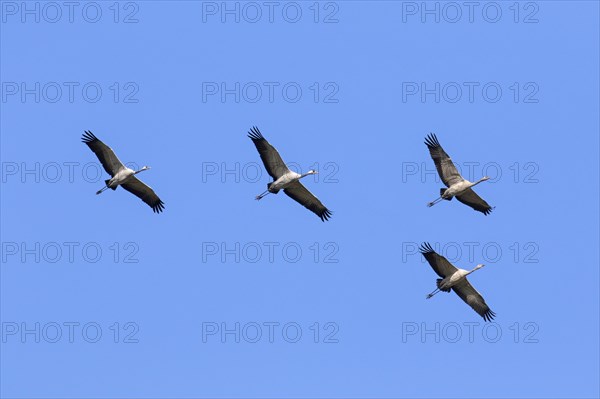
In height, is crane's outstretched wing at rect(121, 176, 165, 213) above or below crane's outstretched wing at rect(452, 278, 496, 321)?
above

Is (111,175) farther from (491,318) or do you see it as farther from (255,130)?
(491,318)

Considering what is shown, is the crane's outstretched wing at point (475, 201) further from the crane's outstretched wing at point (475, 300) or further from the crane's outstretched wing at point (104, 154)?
the crane's outstretched wing at point (104, 154)

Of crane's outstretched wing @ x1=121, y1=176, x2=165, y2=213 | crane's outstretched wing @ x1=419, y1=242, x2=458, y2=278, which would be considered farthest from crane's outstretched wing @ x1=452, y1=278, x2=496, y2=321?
crane's outstretched wing @ x1=121, y1=176, x2=165, y2=213

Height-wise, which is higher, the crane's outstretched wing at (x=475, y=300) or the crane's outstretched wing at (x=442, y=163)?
the crane's outstretched wing at (x=442, y=163)

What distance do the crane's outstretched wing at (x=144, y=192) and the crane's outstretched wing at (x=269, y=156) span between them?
245 inches

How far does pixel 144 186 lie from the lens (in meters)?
79.1

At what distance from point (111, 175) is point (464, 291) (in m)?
16.5

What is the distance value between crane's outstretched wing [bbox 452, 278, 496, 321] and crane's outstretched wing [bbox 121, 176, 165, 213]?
14.3m

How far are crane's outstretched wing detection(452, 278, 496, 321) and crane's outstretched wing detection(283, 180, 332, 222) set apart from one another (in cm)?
719

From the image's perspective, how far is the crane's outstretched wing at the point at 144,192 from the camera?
7871 cm

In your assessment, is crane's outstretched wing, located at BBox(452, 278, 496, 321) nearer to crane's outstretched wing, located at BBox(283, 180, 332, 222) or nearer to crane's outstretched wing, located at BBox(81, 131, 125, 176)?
crane's outstretched wing, located at BBox(283, 180, 332, 222)

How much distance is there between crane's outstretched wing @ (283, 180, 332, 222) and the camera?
256 ft

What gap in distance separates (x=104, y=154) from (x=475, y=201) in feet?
55.2

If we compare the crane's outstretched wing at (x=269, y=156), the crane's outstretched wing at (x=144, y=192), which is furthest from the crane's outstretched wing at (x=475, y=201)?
the crane's outstretched wing at (x=144, y=192)
